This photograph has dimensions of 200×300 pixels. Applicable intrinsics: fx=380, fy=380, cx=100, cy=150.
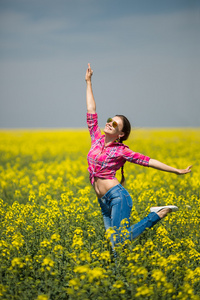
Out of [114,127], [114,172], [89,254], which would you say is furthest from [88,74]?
[89,254]

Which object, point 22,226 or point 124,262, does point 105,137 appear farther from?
point 22,226

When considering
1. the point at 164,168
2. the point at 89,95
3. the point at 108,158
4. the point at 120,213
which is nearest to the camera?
the point at 164,168

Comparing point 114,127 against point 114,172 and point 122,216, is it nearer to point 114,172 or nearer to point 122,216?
point 114,172

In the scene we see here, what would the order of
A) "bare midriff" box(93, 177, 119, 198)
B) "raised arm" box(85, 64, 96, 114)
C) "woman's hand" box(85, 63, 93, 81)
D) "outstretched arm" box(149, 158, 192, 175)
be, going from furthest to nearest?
"woman's hand" box(85, 63, 93, 81) < "raised arm" box(85, 64, 96, 114) < "bare midriff" box(93, 177, 119, 198) < "outstretched arm" box(149, 158, 192, 175)

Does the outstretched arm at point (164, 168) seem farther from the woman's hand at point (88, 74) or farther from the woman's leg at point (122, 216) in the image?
the woman's hand at point (88, 74)

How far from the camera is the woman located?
477 cm

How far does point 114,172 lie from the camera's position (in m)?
4.98

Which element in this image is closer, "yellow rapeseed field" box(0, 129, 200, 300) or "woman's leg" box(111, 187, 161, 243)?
"yellow rapeseed field" box(0, 129, 200, 300)

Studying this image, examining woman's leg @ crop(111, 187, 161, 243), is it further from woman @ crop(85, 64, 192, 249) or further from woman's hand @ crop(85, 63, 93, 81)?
woman's hand @ crop(85, 63, 93, 81)

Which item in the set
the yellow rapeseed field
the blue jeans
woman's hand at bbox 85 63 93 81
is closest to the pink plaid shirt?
the blue jeans

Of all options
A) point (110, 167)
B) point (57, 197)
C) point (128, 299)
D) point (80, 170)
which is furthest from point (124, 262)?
point (80, 170)

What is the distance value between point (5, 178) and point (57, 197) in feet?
8.23

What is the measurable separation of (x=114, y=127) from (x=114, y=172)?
59 cm

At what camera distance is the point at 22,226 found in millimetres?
5883
